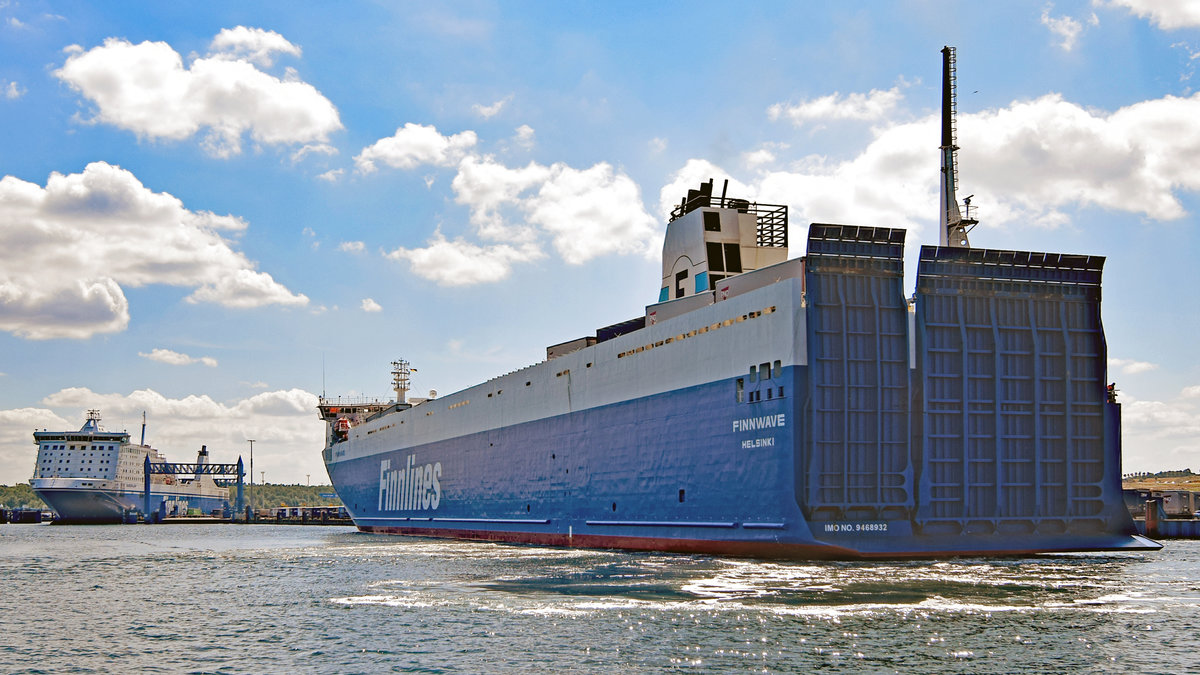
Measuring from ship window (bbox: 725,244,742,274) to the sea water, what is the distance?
12.6 metres

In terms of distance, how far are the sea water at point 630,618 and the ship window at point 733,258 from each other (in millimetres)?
12563

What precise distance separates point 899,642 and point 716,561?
13.3 m

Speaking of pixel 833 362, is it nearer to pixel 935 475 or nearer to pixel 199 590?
pixel 935 475

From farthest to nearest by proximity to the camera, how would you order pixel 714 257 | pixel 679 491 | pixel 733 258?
pixel 733 258
pixel 714 257
pixel 679 491

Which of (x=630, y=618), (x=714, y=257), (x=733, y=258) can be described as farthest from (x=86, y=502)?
(x=630, y=618)

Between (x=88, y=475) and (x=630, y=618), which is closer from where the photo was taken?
(x=630, y=618)

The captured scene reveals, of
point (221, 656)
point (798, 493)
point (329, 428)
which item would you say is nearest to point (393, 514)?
point (329, 428)

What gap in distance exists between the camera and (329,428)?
80.6 metres

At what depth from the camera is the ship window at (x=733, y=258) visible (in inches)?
1492

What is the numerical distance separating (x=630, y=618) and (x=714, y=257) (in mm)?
21862

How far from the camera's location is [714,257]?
37.9m

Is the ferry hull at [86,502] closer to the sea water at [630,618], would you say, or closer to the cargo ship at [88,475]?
the cargo ship at [88,475]

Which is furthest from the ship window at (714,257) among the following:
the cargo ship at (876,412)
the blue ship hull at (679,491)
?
the blue ship hull at (679,491)

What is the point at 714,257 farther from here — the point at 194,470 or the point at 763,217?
the point at 194,470
